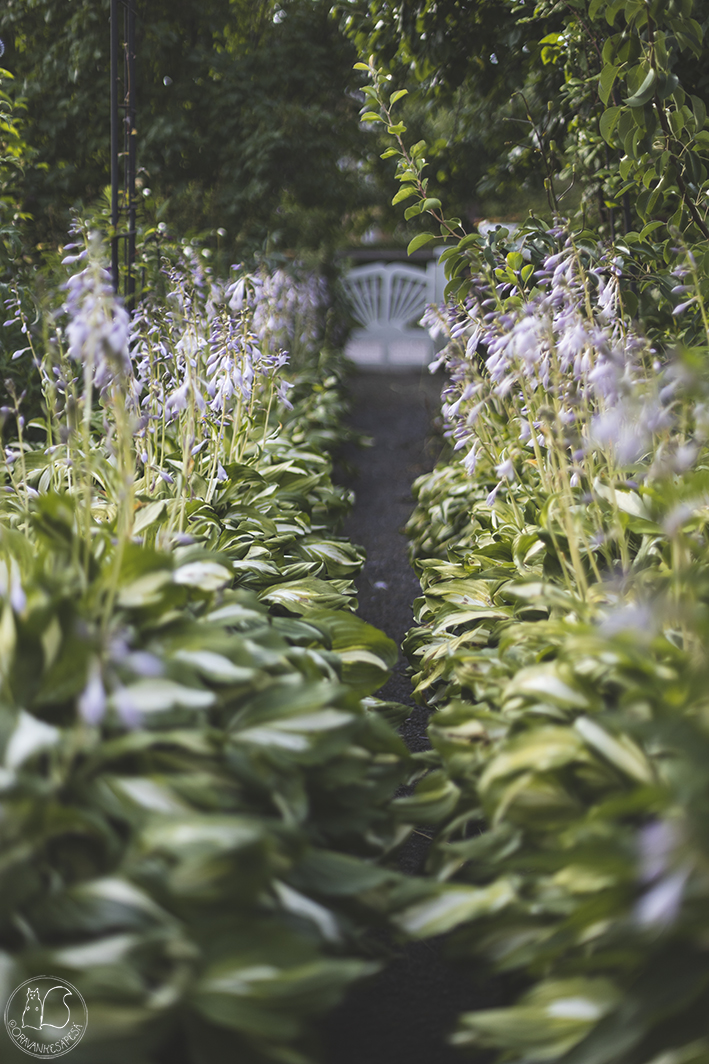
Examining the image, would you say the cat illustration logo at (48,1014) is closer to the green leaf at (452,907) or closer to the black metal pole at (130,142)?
the green leaf at (452,907)

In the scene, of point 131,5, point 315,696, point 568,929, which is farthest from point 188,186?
point 568,929

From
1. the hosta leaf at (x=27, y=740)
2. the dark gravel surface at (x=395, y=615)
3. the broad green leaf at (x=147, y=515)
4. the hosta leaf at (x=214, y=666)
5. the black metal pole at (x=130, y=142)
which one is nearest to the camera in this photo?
the hosta leaf at (x=27, y=740)

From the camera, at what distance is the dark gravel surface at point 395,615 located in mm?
1436

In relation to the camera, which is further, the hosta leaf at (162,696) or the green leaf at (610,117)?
the green leaf at (610,117)

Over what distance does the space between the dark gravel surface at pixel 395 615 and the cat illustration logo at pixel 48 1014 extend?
1.93ft

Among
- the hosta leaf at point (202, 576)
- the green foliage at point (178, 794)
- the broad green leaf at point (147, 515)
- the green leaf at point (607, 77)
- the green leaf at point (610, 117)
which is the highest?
the green leaf at point (607, 77)

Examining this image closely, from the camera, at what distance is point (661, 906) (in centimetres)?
87

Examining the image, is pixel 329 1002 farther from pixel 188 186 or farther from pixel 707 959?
pixel 188 186

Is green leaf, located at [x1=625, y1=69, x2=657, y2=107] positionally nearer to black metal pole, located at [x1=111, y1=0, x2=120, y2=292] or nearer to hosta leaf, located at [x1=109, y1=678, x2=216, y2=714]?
hosta leaf, located at [x1=109, y1=678, x2=216, y2=714]

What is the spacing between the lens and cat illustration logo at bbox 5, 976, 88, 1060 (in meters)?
0.94

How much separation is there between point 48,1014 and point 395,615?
9.06 ft

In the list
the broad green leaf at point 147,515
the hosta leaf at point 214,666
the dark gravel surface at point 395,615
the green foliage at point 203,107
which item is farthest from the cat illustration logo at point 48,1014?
the green foliage at point 203,107

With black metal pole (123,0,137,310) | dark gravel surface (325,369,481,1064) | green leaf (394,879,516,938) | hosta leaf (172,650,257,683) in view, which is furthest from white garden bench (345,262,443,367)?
green leaf (394,879,516,938)

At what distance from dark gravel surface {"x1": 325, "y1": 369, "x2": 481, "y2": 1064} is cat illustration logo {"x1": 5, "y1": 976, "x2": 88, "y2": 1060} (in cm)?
59
